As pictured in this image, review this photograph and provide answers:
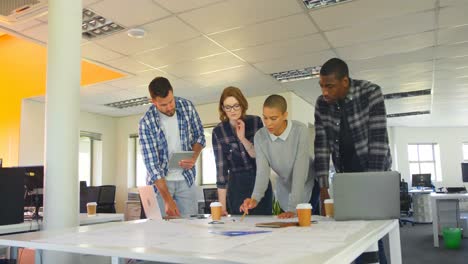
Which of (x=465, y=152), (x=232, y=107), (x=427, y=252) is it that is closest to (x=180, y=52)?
(x=232, y=107)

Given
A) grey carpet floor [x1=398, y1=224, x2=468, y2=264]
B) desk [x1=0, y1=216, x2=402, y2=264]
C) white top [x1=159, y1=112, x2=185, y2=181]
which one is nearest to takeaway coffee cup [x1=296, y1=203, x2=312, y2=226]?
desk [x1=0, y1=216, x2=402, y2=264]

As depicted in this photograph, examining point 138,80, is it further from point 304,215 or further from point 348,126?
point 304,215

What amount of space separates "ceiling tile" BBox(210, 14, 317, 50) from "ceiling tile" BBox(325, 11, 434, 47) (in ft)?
1.28

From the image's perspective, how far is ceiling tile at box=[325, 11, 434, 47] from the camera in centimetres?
422

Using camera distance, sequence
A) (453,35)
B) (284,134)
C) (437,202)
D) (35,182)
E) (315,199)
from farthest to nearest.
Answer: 1. (437,202)
2. (453,35)
3. (35,182)
4. (315,199)
5. (284,134)

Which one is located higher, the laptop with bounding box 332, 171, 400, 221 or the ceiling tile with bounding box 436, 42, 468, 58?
the ceiling tile with bounding box 436, 42, 468, 58

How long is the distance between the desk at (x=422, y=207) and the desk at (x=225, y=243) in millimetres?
8283

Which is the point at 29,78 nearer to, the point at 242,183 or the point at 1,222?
the point at 1,222

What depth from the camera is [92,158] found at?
29.7 ft

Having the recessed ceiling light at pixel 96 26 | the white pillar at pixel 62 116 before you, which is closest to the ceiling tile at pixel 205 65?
the recessed ceiling light at pixel 96 26

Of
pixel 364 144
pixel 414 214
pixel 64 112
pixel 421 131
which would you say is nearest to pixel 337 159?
pixel 364 144

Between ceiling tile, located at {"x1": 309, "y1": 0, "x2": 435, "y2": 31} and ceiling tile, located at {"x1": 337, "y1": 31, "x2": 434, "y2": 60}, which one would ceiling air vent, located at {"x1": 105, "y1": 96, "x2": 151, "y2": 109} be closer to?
ceiling tile, located at {"x1": 337, "y1": 31, "x2": 434, "y2": 60}

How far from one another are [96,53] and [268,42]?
2190 mm

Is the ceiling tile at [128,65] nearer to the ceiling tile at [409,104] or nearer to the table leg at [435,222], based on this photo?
the table leg at [435,222]
